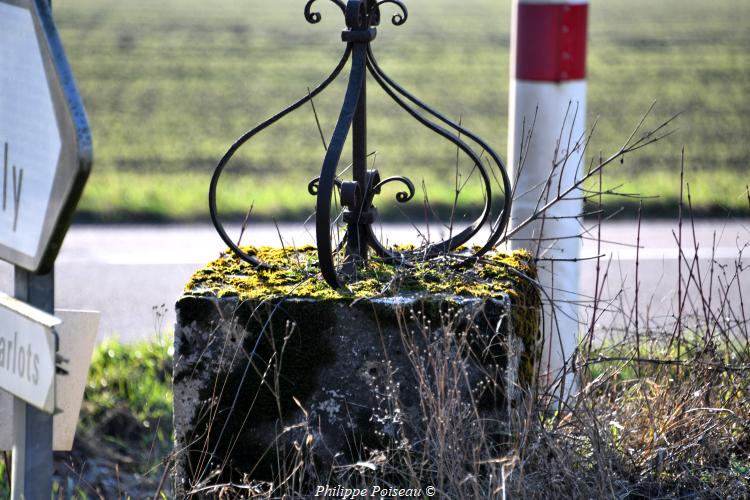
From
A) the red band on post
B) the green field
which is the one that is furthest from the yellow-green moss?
the green field

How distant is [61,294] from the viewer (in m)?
5.45

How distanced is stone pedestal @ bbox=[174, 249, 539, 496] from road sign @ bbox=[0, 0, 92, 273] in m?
0.83

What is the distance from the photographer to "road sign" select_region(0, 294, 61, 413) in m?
1.40

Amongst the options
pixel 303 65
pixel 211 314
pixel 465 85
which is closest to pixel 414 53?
pixel 303 65

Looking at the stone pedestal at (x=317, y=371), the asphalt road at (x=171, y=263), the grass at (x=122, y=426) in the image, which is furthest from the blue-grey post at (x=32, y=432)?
the asphalt road at (x=171, y=263)

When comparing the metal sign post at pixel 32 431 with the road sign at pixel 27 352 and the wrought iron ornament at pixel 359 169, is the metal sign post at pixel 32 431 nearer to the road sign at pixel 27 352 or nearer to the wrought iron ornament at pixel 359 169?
the road sign at pixel 27 352

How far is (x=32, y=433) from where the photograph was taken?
1498 mm

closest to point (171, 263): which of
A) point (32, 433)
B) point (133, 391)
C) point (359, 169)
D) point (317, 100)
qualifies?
Answer: point (133, 391)

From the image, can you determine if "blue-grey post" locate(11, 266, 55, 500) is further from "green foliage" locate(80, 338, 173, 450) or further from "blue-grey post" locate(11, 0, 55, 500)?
"green foliage" locate(80, 338, 173, 450)

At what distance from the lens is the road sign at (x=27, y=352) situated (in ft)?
4.58

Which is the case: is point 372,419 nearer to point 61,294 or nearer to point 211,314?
point 211,314

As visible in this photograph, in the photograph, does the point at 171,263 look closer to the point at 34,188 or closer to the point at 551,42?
the point at 551,42

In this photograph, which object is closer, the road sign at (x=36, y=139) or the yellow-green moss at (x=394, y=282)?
the road sign at (x=36, y=139)

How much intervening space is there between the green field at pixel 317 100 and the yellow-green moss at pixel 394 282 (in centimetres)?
437
